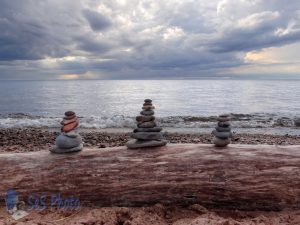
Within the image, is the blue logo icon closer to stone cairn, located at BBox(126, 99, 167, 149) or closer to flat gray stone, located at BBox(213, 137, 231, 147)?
stone cairn, located at BBox(126, 99, 167, 149)

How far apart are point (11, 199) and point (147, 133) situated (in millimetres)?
2819

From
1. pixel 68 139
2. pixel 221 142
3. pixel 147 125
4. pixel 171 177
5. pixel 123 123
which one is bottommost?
pixel 123 123

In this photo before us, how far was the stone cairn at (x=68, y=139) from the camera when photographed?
6.33 meters

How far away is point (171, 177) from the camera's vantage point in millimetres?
5715

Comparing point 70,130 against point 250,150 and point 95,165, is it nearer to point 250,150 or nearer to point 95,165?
point 95,165

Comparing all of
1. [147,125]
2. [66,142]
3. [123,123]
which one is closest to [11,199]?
[66,142]

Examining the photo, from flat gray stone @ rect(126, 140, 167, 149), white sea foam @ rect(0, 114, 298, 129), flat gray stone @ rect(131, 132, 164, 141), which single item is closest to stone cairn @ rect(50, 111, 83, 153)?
flat gray stone @ rect(126, 140, 167, 149)

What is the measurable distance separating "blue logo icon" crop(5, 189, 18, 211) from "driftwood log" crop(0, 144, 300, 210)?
0.08 metres

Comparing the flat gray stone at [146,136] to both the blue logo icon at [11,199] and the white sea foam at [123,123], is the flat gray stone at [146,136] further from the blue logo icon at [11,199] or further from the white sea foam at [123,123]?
the white sea foam at [123,123]

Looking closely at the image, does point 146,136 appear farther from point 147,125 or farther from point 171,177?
point 171,177

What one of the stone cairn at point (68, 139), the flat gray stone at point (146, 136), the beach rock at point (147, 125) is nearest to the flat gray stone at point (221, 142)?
the flat gray stone at point (146, 136)

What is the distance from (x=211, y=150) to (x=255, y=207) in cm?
129

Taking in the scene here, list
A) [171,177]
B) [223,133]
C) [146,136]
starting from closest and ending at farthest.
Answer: [171,177] < [223,133] < [146,136]

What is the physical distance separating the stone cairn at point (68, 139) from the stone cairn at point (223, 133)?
2.79 metres
